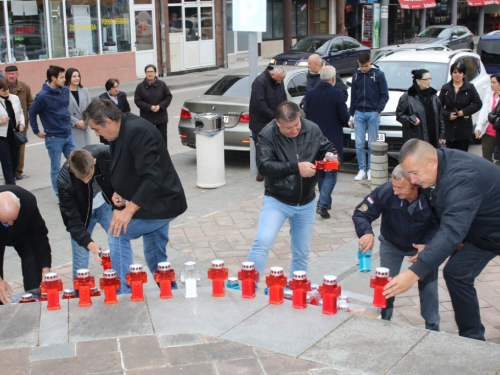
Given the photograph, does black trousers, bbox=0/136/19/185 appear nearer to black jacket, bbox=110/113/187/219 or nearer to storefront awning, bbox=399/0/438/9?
black jacket, bbox=110/113/187/219

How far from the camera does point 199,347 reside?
4.32 m

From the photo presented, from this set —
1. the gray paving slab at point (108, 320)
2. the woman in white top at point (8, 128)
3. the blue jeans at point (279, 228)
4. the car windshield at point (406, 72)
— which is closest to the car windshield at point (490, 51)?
the car windshield at point (406, 72)

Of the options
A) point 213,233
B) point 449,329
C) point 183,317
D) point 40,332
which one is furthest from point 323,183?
point 40,332

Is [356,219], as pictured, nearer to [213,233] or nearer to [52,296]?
[52,296]

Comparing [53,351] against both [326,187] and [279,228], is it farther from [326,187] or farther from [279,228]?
[326,187]

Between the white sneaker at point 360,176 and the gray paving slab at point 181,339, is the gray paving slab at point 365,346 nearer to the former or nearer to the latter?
the gray paving slab at point 181,339

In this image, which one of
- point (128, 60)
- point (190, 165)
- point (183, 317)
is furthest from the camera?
point (128, 60)

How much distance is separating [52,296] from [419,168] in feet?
8.53

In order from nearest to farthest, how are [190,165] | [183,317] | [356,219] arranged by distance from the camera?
[183,317], [356,219], [190,165]

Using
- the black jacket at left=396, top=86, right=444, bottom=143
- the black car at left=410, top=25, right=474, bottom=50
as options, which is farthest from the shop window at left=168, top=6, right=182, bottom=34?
the black jacket at left=396, top=86, right=444, bottom=143

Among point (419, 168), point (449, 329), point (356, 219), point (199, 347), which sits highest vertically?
point (419, 168)

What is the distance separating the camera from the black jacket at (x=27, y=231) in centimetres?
549

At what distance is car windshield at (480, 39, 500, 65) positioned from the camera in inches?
762

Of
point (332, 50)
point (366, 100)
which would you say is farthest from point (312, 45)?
point (366, 100)
